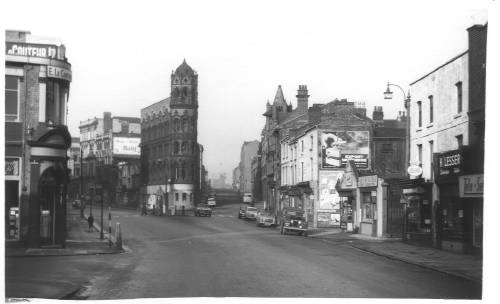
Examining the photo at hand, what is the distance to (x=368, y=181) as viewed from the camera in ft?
140

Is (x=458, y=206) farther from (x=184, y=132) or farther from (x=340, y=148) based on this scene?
(x=340, y=148)

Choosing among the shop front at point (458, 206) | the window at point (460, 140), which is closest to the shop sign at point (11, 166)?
the shop front at point (458, 206)

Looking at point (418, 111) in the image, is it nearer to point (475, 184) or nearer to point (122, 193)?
point (475, 184)

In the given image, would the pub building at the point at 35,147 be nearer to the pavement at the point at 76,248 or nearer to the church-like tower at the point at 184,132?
the pavement at the point at 76,248

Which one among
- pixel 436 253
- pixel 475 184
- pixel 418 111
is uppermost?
pixel 418 111

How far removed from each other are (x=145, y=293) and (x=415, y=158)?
21.7m

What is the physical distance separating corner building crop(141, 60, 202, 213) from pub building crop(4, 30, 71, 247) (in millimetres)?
3654

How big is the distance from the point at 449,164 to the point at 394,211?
11513 mm

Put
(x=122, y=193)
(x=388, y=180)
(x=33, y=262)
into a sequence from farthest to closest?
(x=122, y=193) → (x=388, y=180) → (x=33, y=262)

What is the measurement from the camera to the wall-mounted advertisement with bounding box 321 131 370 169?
165 feet

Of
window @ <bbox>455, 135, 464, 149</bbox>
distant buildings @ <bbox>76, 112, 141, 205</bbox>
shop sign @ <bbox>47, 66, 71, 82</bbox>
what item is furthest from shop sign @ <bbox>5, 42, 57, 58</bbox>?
window @ <bbox>455, 135, 464, 149</bbox>

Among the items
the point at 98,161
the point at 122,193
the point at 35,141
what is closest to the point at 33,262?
the point at 35,141

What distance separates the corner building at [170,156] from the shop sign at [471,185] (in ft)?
34.1

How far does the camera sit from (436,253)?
1116 inches
